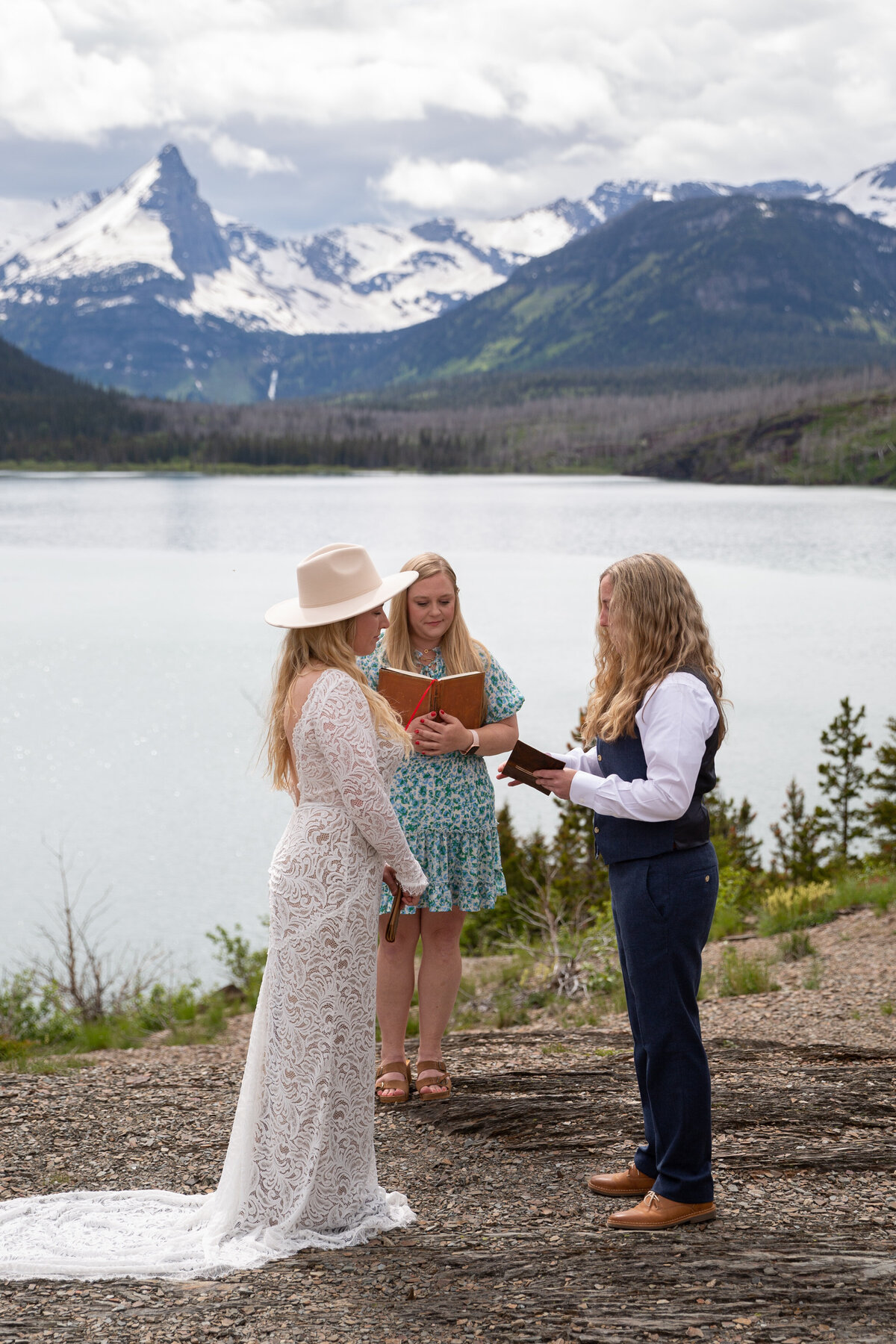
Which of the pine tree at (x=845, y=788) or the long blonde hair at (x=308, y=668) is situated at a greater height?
the long blonde hair at (x=308, y=668)

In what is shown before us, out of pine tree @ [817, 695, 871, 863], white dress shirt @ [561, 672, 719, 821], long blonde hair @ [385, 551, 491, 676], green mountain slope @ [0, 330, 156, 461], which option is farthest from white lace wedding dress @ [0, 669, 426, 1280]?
green mountain slope @ [0, 330, 156, 461]

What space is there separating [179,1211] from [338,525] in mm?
65039

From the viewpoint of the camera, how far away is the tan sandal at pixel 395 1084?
5.54 metres

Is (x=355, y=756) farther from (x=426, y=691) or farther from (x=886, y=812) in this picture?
(x=886, y=812)

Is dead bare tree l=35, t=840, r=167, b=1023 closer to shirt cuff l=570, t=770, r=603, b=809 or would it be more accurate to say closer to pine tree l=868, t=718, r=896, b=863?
shirt cuff l=570, t=770, r=603, b=809

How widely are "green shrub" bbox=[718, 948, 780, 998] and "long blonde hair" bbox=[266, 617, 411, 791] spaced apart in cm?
534

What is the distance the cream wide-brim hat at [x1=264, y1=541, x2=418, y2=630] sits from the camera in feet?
13.3

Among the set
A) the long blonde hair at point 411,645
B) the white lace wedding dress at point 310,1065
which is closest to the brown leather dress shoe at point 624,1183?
the white lace wedding dress at point 310,1065

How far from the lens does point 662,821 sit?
3.79 meters

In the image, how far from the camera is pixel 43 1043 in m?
9.85

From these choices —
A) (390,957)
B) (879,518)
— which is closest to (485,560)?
(879,518)

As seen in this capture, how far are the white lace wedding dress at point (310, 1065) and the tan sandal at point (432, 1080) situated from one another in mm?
1310

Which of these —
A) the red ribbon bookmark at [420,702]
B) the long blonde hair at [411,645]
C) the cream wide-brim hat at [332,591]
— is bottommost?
the red ribbon bookmark at [420,702]

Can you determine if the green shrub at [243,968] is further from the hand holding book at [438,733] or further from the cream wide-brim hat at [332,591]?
the cream wide-brim hat at [332,591]
